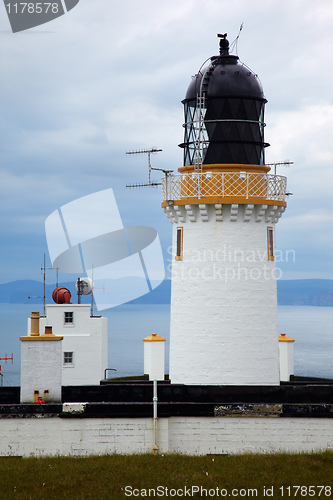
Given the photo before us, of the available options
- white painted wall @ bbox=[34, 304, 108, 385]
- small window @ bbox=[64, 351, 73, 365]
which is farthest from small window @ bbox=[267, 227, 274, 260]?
small window @ bbox=[64, 351, 73, 365]

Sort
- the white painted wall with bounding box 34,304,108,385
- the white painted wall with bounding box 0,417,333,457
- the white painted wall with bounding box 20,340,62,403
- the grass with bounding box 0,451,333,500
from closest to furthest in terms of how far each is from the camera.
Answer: the grass with bounding box 0,451,333,500 → the white painted wall with bounding box 0,417,333,457 → the white painted wall with bounding box 20,340,62,403 → the white painted wall with bounding box 34,304,108,385

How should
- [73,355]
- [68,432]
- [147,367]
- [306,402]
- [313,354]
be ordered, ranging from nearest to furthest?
A: 1. [68,432]
2. [306,402]
3. [147,367]
4. [73,355]
5. [313,354]

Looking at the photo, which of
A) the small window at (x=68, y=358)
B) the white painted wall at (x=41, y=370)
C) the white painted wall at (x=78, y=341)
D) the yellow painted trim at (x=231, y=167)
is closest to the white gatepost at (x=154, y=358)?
the white painted wall at (x=78, y=341)

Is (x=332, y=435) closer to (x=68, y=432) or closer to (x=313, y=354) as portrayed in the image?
(x=68, y=432)

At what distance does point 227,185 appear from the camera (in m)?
23.4

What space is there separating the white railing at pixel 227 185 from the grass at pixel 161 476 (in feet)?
27.9

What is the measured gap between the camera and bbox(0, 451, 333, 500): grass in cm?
1606

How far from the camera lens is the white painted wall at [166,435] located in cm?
1986

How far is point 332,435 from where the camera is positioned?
2005 centimetres

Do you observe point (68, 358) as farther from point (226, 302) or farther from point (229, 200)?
point (229, 200)

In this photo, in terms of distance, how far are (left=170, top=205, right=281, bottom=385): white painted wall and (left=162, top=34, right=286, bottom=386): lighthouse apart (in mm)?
33

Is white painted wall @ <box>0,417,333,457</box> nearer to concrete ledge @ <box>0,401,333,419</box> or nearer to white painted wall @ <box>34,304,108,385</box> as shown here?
concrete ledge @ <box>0,401,333,419</box>

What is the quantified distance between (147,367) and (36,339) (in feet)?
45.5

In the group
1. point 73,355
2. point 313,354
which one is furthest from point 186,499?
point 313,354
